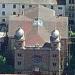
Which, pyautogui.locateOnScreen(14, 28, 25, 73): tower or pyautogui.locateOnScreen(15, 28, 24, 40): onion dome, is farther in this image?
pyautogui.locateOnScreen(14, 28, 25, 73): tower

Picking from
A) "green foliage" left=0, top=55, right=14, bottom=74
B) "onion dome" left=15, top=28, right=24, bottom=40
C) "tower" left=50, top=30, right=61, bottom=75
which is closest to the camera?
"tower" left=50, top=30, right=61, bottom=75

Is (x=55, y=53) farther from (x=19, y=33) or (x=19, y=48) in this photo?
(x=19, y=33)

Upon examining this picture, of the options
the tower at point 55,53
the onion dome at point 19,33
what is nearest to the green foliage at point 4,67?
the onion dome at point 19,33

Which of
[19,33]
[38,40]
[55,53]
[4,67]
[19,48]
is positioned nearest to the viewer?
[19,33]

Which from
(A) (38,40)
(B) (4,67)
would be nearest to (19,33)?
(A) (38,40)

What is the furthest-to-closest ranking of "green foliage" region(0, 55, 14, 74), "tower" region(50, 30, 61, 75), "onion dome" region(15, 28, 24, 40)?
"onion dome" region(15, 28, 24, 40) → "green foliage" region(0, 55, 14, 74) → "tower" region(50, 30, 61, 75)

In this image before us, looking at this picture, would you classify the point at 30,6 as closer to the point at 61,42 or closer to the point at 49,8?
the point at 49,8

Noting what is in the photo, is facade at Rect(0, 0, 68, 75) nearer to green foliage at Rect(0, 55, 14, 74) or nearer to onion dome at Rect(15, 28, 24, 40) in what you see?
onion dome at Rect(15, 28, 24, 40)

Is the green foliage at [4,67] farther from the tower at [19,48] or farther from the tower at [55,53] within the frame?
the tower at [55,53]

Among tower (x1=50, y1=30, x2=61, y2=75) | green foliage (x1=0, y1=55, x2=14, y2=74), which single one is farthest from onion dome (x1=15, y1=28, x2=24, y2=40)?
tower (x1=50, y1=30, x2=61, y2=75)
